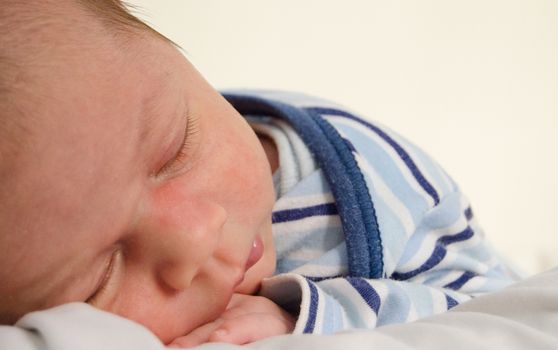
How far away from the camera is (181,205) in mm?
510

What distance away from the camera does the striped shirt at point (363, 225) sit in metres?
0.62

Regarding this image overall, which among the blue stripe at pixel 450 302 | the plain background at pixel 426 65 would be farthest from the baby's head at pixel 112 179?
the plain background at pixel 426 65

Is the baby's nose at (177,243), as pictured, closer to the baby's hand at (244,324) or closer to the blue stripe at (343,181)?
the baby's hand at (244,324)

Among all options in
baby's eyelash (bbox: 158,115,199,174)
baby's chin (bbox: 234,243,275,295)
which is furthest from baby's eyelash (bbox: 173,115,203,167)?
baby's chin (bbox: 234,243,275,295)

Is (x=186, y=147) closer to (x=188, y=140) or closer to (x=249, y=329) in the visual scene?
(x=188, y=140)

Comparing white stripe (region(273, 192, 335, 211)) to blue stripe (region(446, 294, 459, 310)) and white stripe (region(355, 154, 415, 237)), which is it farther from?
blue stripe (region(446, 294, 459, 310))

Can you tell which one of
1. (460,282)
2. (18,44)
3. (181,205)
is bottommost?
(460,282)

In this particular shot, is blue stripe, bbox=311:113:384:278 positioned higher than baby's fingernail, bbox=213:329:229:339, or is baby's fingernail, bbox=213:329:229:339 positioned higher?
blue stripe, bbox=311:113:384:278

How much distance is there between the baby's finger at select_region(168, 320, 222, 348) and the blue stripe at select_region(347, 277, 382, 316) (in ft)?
0.46

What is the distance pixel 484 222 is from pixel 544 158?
0.58 ft

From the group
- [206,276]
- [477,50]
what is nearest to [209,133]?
[206,276]

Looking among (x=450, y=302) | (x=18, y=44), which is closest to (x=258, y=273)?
(x=450, y=302)

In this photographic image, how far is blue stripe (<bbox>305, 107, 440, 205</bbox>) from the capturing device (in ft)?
2.43

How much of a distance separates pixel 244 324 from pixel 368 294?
129 mm
